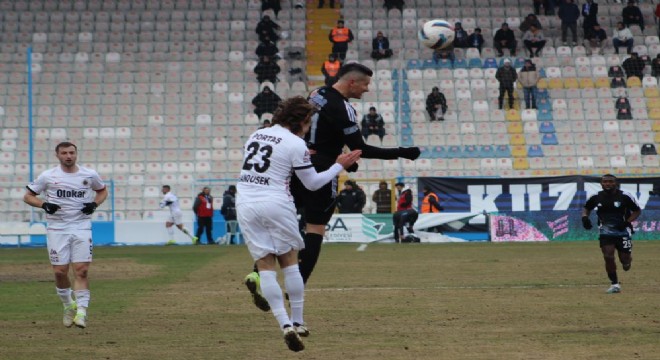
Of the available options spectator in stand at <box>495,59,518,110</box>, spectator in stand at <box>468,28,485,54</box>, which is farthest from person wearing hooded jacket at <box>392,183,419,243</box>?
spectator in stand at <box>468,28,485,54</box>

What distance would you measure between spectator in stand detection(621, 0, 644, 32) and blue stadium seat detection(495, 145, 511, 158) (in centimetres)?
865

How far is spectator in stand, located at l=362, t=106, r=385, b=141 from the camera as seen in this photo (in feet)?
124

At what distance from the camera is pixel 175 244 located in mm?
35406

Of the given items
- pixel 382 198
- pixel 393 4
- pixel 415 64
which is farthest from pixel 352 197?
pixel 393 4

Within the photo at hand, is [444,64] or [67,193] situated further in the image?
[444,64]

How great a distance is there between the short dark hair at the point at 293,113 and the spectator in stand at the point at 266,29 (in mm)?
33101

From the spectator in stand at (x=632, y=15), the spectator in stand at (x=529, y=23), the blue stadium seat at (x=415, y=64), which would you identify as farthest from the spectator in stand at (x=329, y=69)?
the spectator in stand at (x=632, y=15)

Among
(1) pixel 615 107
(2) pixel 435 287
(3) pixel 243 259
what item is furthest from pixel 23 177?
(2) pixel 435 287

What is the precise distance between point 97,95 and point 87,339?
31.3 metres

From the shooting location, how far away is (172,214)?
34.9 metres

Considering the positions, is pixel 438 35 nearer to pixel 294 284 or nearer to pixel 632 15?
pixel 632 15

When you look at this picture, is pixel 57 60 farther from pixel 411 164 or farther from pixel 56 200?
pixel 56 200

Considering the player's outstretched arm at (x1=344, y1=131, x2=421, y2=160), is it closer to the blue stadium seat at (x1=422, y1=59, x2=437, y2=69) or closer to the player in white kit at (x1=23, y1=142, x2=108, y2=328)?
the player in white kit at (x1=23, y1=142, x2=108, y2=328)

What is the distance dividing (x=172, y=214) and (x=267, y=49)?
31.1ft
